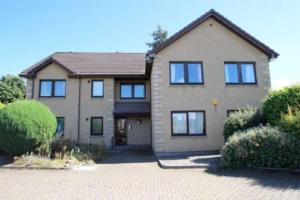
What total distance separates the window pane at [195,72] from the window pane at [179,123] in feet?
7.33

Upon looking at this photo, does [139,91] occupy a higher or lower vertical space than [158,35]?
lower

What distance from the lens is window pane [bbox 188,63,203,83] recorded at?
673 inches

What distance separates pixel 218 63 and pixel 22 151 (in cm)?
1215

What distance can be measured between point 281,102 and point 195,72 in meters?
5.62

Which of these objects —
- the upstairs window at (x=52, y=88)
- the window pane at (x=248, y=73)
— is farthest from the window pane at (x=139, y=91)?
the window pane at (x=248, y=73)

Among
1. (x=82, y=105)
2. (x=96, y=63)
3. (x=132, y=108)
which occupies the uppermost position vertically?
(x=96, y=63)

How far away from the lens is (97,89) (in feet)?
73.5

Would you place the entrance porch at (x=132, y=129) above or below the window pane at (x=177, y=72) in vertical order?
below

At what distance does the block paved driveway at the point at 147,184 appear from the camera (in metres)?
8.08

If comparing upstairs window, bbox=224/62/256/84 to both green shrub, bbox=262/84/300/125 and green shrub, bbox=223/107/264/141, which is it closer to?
green shrub, bbox=223/107/264/141

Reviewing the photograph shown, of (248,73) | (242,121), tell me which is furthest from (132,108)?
(242,121)

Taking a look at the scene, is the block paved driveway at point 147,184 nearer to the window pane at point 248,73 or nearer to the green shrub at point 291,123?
the green shrub at point 291,123

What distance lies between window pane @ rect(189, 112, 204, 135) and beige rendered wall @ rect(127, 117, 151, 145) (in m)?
6.58

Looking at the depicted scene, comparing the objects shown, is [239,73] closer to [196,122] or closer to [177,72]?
[177,72]
